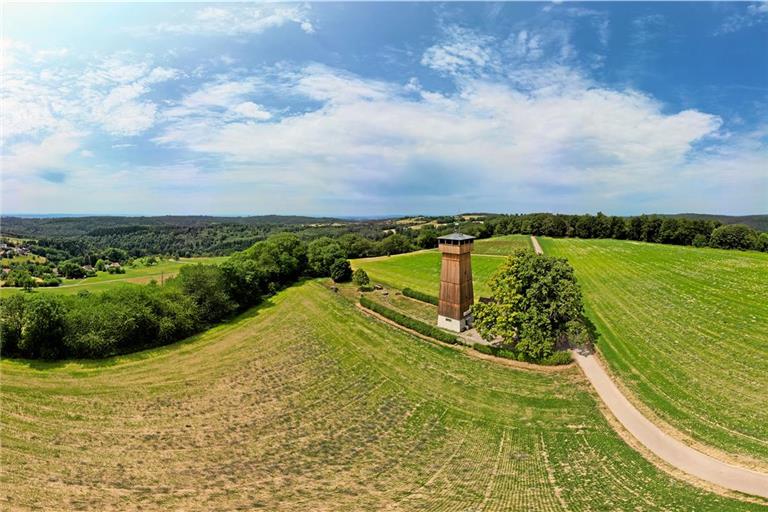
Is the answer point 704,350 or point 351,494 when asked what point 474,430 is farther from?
point 704,350

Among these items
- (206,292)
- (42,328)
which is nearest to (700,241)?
(206,292)

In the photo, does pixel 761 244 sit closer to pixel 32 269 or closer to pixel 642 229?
pixel 642 229

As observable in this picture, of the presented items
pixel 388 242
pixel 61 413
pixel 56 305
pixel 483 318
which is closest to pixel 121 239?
pixel 388 242

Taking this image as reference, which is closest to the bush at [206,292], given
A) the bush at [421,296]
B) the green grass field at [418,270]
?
the bush at [421,296]

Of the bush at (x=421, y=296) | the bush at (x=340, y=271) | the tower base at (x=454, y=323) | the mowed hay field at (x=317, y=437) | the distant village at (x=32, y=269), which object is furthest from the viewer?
the distant village at (x=32, y=269)

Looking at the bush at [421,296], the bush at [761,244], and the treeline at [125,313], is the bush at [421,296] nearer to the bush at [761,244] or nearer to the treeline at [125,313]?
the treeline at [125,313]
